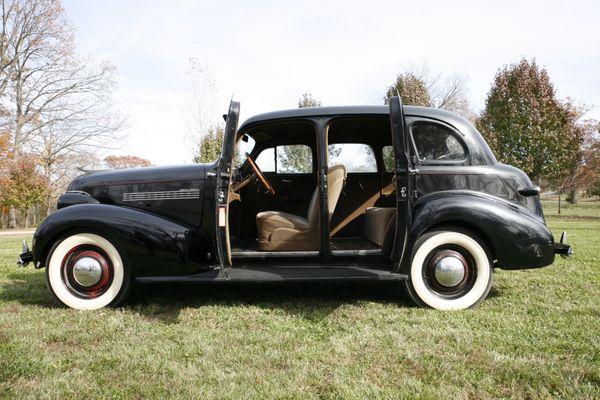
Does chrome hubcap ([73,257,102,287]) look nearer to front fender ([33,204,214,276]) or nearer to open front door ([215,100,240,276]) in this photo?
front fender ([33,204,214,276])

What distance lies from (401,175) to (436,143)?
2.58 ft

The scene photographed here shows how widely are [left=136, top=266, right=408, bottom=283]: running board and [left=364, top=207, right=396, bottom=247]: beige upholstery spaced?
0.45 metres

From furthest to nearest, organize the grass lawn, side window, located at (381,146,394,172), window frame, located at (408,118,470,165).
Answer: side window, located at (381,146,394,172) < window frame, located at (408,118,470,165) < the grass lawn

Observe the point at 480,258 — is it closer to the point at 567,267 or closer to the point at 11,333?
the point at 567,267

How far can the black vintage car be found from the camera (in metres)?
3.50

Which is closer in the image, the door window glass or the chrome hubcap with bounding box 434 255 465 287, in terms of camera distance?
the chrome hubcap with bounding box 434 255 465 287

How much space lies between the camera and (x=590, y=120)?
2447 centimetres

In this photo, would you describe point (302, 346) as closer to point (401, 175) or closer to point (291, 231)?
point (291, 231)

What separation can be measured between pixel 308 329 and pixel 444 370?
1.05m

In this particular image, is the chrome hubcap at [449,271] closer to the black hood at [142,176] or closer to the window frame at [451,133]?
the window frame at [451,133]

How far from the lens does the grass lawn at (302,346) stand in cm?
215

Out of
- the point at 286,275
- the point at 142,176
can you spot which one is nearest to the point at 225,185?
the point at 286,275

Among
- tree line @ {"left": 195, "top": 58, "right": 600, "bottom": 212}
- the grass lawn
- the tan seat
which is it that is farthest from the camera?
tree line @ {"left": 195, "top": 58, "right": 600, "bottom": 212}

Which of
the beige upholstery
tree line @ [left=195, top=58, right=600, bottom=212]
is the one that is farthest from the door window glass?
tree line @ [left=195, top=58, right=600, bottom=212]
